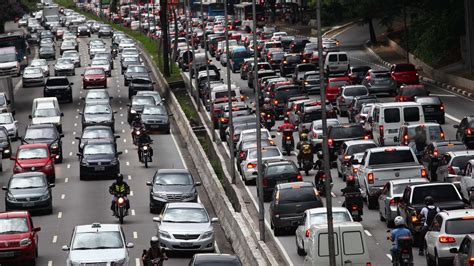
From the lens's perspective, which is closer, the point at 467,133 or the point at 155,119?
the point at 467,133

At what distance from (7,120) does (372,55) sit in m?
45.5

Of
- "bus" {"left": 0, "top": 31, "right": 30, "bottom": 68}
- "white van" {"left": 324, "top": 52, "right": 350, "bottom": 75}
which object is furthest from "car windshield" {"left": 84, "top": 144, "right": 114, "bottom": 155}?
"bus" {"left": 0, "top": 31, "right": 30, "bottom": 68}

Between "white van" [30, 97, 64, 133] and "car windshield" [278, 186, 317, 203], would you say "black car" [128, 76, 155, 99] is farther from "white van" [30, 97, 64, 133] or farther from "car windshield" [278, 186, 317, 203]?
"car windshield" [278, 186, 317, 203]

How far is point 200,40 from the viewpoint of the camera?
130000mm

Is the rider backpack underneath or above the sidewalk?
above

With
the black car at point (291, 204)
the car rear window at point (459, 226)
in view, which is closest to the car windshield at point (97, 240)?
the black car at point (291, 204)

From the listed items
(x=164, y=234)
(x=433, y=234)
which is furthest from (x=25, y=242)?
(x=433, y=234)

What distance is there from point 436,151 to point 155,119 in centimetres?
2584

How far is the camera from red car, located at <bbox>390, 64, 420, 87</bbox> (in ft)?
242

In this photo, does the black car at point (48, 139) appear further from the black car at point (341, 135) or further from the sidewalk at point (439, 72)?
the sidewalk at point (439, 72)

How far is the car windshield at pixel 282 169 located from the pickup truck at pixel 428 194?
31.3ft

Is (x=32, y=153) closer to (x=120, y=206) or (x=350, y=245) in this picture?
(x=120, y=206)

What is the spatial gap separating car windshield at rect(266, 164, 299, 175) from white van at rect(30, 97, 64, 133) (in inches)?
920

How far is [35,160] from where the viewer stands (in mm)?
52219
